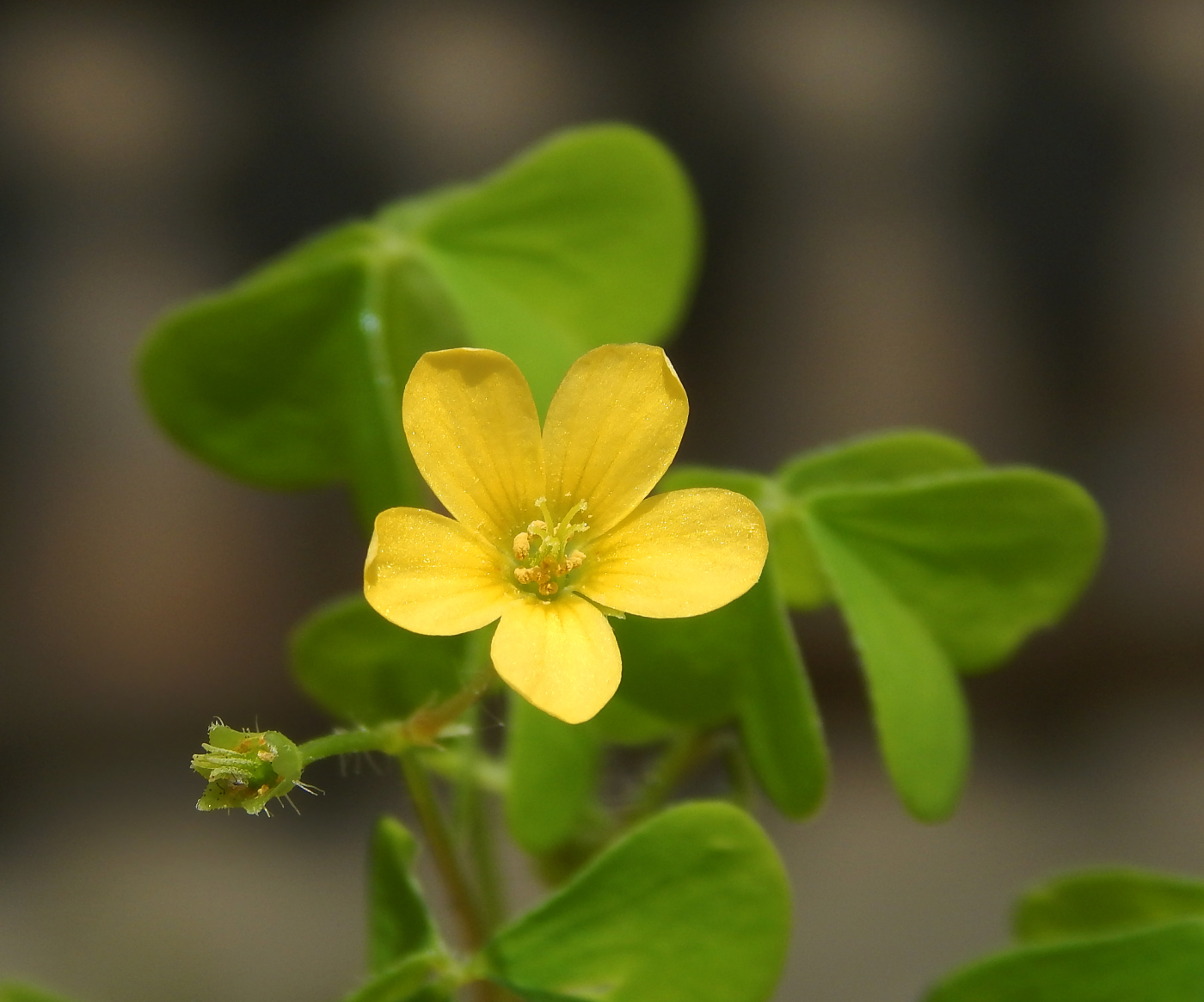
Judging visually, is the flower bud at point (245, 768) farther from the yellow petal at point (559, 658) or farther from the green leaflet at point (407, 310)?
the green leaflet at point (407, 310)

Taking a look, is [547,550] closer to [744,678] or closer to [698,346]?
[744,678]

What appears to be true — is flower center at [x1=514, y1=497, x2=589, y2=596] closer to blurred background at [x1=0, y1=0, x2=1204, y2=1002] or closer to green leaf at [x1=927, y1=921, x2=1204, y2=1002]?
green leaf at [x1=927, y1=921, x2=1204, y2=1002]

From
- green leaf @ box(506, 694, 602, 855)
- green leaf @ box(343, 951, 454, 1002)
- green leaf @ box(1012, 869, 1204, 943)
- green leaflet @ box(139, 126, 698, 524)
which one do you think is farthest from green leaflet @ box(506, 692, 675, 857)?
green leaf @ box(1012, 869, 1204, 943)

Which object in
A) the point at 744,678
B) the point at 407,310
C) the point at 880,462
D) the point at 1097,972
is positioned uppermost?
the point at 407,310

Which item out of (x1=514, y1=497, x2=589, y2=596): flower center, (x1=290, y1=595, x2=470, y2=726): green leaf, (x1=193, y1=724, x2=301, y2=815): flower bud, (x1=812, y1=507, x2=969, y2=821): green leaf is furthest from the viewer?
(x1=290, y1=595, x2=470, y2=726): green leaf

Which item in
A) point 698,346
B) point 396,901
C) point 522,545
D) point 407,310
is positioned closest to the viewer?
point 522,545

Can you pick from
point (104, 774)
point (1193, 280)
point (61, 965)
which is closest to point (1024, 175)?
point (1193, 280)

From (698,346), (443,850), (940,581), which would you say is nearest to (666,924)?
(443,850)

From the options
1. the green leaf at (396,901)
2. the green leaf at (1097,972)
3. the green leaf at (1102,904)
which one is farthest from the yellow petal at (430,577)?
the green leaf at (1102,904)
